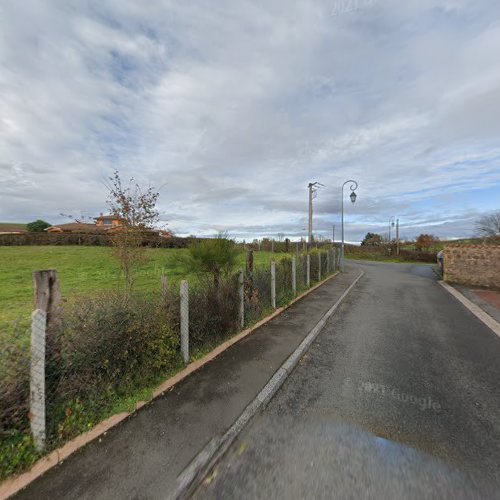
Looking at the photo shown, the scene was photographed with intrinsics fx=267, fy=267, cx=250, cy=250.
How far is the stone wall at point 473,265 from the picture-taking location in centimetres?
1383

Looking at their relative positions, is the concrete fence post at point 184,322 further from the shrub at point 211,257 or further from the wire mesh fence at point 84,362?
the shrub at point 211,257

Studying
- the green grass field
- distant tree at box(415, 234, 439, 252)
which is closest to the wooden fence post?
the green grass field

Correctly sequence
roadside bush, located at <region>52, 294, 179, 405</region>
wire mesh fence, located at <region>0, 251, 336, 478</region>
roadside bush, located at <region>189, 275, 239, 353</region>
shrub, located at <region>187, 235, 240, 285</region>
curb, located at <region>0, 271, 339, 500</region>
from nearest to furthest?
1. curb, located at <region>0, 271, 339, 500</region>
2. wire mesh fence, located at <region>0, 251, 336, 478</region>
3. roadside bush, located at <region>52, 294, 179, 405</region>
4. roadside bush, located at <region>189, 275, 239, 353</region>
5. shrub, located at <region>187, 235, 240, 285</region>

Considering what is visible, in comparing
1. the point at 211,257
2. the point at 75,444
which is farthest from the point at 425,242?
the point at 75,444

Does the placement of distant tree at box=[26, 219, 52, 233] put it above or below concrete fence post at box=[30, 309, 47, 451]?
above

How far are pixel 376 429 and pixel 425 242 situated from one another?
4299 centimetres

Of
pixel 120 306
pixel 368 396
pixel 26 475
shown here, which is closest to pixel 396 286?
pixel 368 396

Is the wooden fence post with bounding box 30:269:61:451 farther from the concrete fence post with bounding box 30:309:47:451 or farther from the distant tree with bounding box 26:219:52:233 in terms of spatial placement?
the distant tree with bounding box 26:219:52:233

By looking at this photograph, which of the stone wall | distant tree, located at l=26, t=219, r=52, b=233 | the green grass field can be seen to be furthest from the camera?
distant tree, located at l=26, t=219, r=52, b=233

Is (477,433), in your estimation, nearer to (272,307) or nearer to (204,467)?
(204,467)

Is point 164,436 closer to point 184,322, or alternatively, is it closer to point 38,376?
point 38,376

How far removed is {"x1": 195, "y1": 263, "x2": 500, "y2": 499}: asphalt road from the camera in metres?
2.18

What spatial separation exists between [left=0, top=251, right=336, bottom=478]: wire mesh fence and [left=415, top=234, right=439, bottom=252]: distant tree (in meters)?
41.6

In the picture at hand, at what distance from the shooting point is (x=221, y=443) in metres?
2.60
